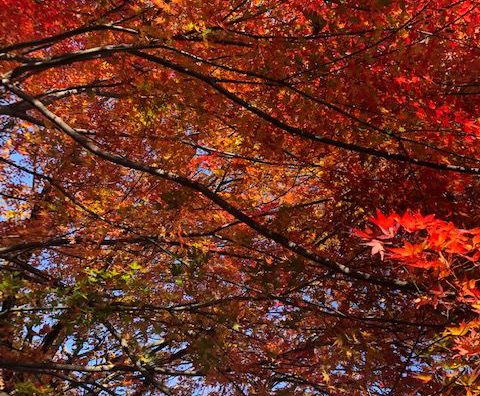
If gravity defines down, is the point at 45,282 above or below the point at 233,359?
above

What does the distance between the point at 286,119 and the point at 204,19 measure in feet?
6.07

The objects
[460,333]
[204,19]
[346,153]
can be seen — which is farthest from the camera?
[346,153]

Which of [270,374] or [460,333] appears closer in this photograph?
[460,333]

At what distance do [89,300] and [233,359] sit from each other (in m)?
2.32

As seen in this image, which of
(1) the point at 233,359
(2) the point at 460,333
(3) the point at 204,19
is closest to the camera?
(2) the point at 460,333

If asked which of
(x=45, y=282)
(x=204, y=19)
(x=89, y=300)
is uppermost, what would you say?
(x=204, y=19)

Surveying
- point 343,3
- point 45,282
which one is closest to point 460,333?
point 343,3

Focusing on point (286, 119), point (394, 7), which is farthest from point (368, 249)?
point (394, 7)

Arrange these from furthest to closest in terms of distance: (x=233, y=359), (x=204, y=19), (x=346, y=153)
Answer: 1. (x=233, y=359)
2. (x=346, y=153)
3. (x=204, y=19)

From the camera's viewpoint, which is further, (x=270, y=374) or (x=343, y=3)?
(x=270, y=374)

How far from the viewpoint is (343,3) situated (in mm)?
4012

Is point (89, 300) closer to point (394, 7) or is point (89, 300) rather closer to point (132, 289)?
point (132, 289)

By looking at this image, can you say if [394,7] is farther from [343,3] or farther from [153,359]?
[153,359]

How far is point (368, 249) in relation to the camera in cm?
571
